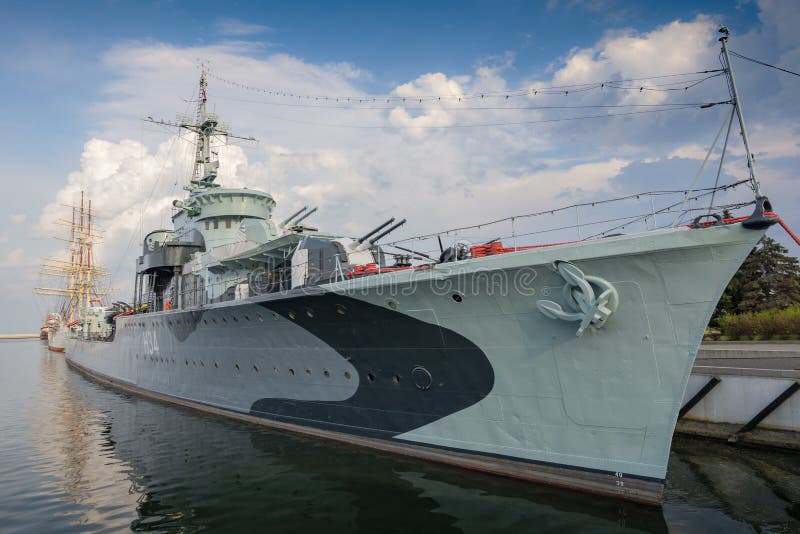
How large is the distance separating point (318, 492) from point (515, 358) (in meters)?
4.14

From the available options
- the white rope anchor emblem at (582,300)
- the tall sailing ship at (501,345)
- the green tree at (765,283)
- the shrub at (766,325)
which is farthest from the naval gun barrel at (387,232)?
the green tree at (765,283)

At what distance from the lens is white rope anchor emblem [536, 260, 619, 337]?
22.5 ft

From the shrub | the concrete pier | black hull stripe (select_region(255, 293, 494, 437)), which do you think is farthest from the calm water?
the shrub

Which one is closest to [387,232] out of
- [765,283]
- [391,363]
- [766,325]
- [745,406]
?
[391,363]

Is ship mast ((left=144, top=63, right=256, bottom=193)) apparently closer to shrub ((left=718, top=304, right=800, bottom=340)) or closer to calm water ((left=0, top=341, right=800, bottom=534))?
calm water ((left=0, top=341, right=800, bottom=534))

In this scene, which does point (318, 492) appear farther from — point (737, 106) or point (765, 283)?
point (765, 283)

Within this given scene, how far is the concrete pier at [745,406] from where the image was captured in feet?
33.5

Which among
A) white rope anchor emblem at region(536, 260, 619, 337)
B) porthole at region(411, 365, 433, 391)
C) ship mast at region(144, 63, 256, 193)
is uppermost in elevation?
ship mast at region(144, 63, 256, 193)

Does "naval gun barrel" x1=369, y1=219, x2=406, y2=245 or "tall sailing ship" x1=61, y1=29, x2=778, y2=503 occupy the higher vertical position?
"naval gun barrel" x1=369, y1=219, x2=406, y2=245

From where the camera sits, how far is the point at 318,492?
787 centimetres

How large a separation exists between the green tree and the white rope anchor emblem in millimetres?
23601

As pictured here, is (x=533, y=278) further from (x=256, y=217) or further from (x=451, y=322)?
(x=256, y=217)

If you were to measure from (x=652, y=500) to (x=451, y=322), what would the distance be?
13.6 ft

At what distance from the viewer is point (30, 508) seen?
303 inches
